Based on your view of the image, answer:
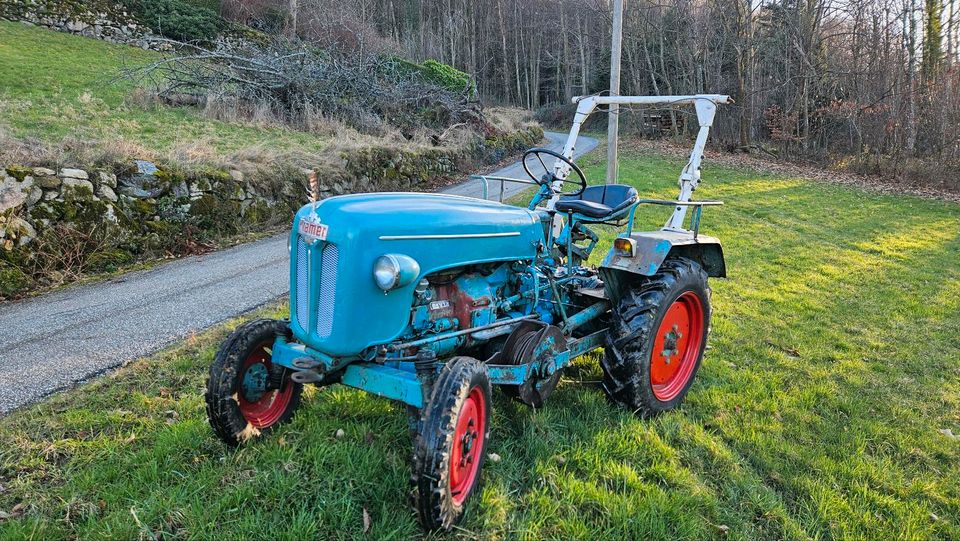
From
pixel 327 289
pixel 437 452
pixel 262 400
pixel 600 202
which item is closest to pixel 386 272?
pixel 327 289

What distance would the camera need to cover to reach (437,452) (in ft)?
6.79

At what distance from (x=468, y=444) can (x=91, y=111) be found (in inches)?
384

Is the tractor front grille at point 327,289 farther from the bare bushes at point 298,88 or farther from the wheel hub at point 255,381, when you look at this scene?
the bare bushes at point 298,88

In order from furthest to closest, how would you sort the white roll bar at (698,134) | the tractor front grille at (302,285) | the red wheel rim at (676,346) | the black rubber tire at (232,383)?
the white roll bar at (698,134) < the red wheel rim at (676,346) < the black rubber tire at (232,383) < the tractor front grille at (302,285)

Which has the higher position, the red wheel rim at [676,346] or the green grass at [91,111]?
the green grass at [91,111]

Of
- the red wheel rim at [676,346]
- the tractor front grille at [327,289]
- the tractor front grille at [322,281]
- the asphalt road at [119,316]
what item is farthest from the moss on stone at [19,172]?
the red wheel rim at [676,346]

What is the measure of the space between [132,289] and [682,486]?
535 centimetres

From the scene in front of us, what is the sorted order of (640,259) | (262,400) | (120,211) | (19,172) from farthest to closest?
(120,211), (19,172), (640,259), (262,400)

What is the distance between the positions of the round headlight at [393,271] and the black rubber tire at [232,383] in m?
0.79

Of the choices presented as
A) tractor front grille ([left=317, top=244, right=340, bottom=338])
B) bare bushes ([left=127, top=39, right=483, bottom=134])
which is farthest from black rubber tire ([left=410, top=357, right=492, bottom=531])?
bare bushes ([left=127, top=39, right=483, bottom=134])

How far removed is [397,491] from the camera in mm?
2453

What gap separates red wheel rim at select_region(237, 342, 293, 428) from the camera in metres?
2.73

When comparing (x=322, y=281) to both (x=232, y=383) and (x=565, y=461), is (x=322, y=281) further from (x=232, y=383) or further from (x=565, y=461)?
(x=565, y=461)

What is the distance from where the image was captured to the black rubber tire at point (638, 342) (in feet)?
10.6
